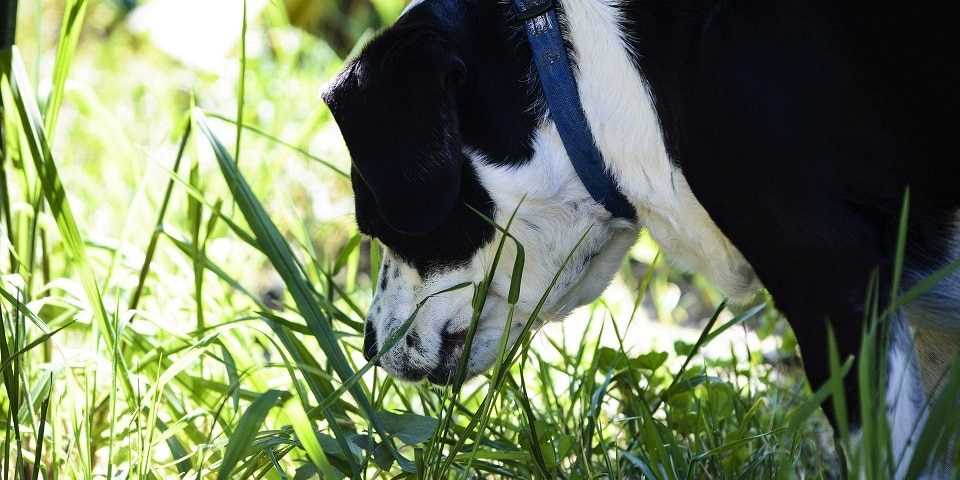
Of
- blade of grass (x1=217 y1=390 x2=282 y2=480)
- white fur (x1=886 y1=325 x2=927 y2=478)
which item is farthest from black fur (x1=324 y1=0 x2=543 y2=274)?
white fur (x1=886 y1=325 x2=927 y2=478)

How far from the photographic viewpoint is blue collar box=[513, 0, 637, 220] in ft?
5.45

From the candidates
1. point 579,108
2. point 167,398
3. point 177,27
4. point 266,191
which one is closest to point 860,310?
point 579,108

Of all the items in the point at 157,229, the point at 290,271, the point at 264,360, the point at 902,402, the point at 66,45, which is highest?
the point at 66,45

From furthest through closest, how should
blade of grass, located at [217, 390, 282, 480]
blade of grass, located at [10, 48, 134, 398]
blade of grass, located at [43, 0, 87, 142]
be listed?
1. blade of grass, located at [43, 0, 87, 142]
2. blade of grass, located at [10, 48, 134, 398]
3. blade of grass, located at [217, 390, 282, 480]

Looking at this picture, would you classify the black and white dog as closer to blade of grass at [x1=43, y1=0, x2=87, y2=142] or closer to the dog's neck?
the dog's neck

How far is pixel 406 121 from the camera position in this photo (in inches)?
64.6

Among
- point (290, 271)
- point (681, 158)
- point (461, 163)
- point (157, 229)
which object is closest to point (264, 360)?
point (157, 229)

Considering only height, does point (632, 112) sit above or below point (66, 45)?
below

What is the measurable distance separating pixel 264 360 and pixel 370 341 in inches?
28.2

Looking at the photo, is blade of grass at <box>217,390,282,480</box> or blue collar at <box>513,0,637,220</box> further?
blue collar at <box>513,0,637,220</box>

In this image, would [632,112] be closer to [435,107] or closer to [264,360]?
[435,107]

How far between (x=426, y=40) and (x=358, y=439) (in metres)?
0.60

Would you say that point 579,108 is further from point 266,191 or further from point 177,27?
point 177,27

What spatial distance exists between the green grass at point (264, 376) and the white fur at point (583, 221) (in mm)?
64
